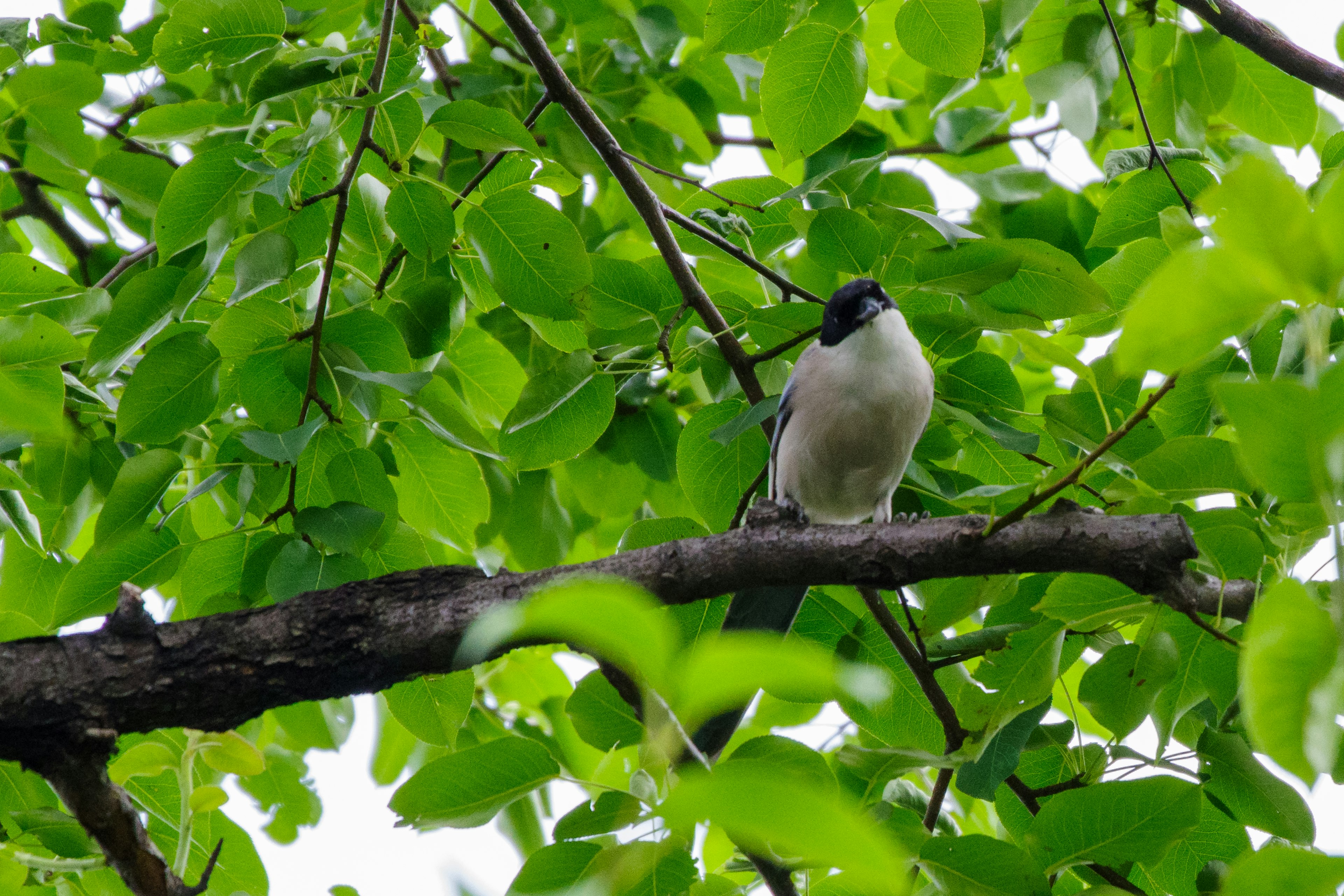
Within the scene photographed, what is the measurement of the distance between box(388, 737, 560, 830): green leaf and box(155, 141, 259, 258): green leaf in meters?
1.27

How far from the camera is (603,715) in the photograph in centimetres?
217

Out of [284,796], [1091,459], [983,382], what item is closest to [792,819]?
[1091,459]

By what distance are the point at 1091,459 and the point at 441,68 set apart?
2986 mm

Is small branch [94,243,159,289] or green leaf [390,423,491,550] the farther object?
small branch [94,243,159,289]

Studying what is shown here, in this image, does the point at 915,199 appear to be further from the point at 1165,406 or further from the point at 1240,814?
the point at 1240,814

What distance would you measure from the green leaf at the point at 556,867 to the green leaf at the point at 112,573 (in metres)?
1.12

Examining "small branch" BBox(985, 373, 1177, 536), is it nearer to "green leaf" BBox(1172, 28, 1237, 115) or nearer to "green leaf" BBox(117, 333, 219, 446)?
"green leaf" BBox(117, 333, 219, 446)

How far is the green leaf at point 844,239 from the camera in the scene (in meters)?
2.45

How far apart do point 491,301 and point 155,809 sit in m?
1.46

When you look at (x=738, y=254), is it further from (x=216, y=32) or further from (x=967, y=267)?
(x=216, y=32)

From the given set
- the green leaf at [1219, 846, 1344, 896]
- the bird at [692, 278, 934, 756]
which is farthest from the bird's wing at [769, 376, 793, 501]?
the green leaf at [1219, 846, 1344, 896]

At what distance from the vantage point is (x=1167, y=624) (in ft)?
7.02

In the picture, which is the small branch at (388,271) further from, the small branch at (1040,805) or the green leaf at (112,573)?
the small branch at (1040,805)

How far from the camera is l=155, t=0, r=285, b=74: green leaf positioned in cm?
233
